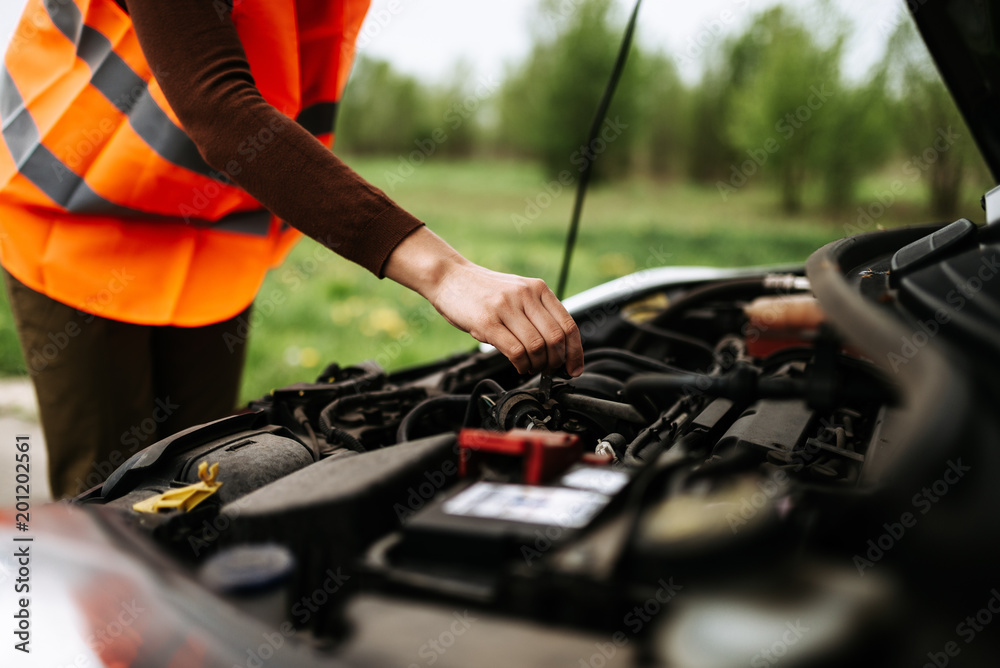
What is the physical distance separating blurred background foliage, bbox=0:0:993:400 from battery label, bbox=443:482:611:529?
3412mm

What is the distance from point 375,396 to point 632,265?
213 inches

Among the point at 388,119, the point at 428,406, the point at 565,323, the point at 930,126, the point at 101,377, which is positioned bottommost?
the point at 101,377

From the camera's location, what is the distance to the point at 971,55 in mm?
1555

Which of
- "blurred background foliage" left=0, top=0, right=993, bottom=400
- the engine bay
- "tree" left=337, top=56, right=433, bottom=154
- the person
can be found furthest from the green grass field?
the engine bay

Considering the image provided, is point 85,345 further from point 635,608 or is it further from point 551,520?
point 635,608

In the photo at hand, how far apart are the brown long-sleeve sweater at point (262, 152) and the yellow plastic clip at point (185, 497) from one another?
1.31 ft

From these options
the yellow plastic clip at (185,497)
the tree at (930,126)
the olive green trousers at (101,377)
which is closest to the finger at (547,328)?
the yellow plastic clip at (185,497)

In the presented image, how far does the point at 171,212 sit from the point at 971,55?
185 centimetres

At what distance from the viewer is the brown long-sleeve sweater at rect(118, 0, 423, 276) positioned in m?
1.12

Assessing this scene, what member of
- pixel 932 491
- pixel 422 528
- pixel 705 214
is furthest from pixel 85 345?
pixel 705 214

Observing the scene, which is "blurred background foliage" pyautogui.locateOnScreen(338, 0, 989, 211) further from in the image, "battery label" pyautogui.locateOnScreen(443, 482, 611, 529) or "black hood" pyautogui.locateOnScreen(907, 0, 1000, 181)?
"battery label" pyautogui.locateOnScreen(443, 482, 611, 529)

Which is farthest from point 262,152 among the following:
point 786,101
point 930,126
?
point 786,101

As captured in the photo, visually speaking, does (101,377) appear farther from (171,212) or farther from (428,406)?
(428,406)

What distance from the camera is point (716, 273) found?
2.24 meters
